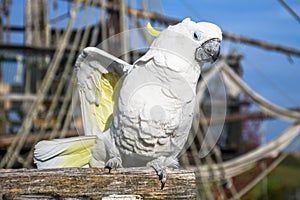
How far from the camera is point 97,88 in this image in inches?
101

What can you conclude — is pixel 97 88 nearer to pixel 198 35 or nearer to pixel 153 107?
pixel 153 107

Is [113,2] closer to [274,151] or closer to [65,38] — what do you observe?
[65,38]

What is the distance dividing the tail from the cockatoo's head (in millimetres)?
524

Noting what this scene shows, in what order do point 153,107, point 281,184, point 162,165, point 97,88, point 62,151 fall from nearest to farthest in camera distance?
point 162,165
point 153,107
point 62,151
point 97,88
point 281,184

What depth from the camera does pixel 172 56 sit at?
231cm

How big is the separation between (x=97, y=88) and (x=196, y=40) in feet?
1.73

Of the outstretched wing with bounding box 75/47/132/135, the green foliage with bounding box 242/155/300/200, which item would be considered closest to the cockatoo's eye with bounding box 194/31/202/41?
the outstretched wing with bounding box 75/47/132/135

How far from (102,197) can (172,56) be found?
609mm

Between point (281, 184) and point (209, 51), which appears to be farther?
point (281, 184)

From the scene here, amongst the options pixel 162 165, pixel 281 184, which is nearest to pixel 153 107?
pixel 162 165

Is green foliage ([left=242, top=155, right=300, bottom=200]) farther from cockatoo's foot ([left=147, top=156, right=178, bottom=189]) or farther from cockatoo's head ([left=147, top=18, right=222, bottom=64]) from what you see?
cockatoo's head ([left=147, top=18, right=222, bottom=64])

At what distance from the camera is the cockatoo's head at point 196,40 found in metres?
2.27

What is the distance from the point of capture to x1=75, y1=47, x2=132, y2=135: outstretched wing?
8.31 feet

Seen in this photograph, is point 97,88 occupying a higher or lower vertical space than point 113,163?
higher
